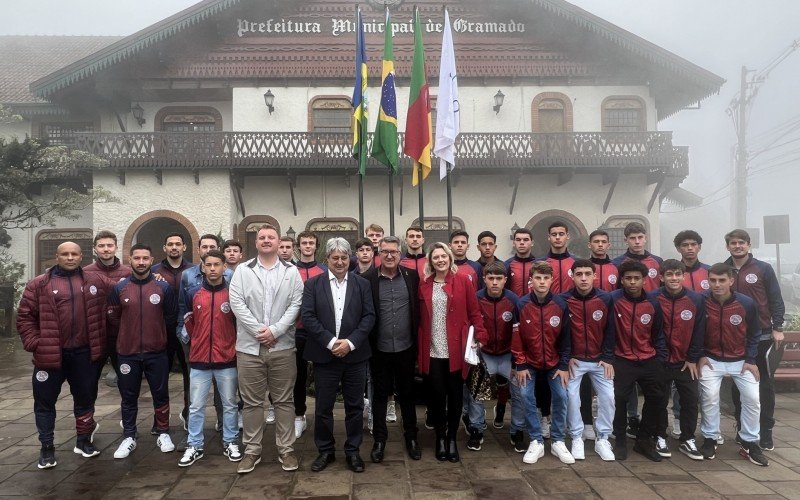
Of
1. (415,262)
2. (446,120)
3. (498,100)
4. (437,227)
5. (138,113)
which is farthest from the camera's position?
(437,227)

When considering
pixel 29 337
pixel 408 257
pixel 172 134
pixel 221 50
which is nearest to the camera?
pixel 29 337

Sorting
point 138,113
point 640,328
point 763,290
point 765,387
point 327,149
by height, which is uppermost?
point 138,113

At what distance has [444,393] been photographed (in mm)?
4355

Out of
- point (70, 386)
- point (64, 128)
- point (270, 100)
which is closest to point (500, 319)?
point (70, 386)

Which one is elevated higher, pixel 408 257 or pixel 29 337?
pixel 408 257

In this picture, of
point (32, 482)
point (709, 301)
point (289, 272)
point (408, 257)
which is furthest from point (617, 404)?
point (32, 482)

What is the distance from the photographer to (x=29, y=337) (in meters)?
4.29

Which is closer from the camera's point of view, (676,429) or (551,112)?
(676,429)

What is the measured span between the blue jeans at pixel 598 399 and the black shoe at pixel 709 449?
91cm

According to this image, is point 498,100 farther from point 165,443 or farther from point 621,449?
point 165,443

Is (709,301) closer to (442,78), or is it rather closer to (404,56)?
(442,78)

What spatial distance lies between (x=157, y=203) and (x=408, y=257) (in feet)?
39.2

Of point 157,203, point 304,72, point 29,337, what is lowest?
point 29,337

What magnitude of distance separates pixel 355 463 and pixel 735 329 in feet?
12.2
